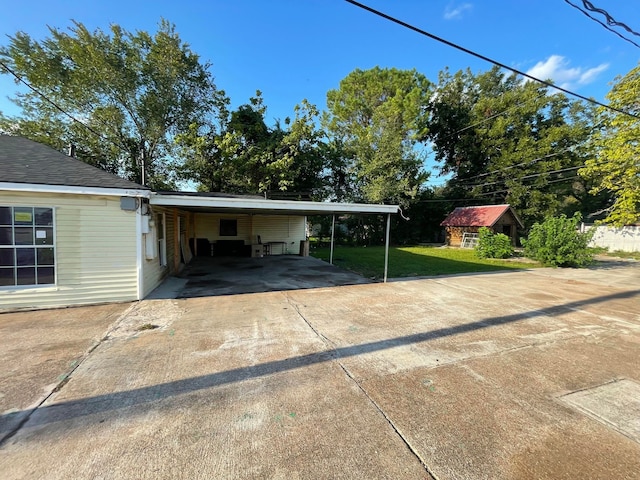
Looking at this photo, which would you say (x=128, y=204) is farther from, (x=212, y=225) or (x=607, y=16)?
(x=212, y=225)

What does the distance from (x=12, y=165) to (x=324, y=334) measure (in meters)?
6.43

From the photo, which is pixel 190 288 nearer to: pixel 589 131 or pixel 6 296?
pixel 6 296

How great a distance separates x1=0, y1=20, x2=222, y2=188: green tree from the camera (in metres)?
15.6

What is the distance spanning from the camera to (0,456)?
6.25 ft

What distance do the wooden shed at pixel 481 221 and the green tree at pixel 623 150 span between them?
19.1 ft

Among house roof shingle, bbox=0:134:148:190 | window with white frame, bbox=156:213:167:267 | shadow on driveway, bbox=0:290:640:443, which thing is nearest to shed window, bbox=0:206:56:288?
house roof shingle, bbox=0:134:148:190

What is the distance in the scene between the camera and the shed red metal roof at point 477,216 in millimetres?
19516

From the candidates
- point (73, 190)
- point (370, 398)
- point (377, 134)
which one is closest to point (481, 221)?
point (377, 134)

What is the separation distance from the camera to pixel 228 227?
14742 mm

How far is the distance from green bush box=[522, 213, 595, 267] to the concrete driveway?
8.10 m

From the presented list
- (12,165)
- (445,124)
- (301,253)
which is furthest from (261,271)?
(445,124)

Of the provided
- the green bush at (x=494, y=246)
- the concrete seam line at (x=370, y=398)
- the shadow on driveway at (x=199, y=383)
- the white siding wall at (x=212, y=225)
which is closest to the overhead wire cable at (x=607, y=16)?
the shadow on driveway at (x=199, y=383)

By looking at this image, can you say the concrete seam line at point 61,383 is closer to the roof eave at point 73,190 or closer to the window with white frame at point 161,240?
the roof eave at point 73,190

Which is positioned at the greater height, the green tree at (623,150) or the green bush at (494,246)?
the green tree at (623,150)
